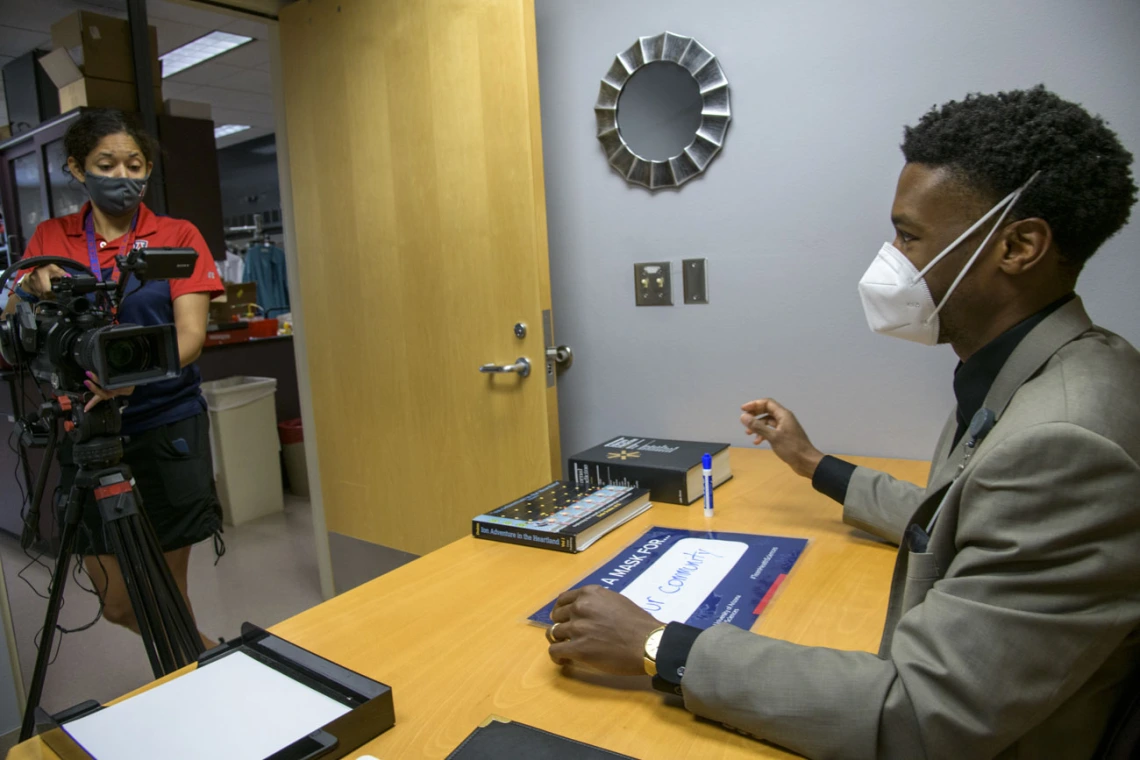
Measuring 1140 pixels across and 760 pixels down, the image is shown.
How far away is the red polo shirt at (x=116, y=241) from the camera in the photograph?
1.93 metres

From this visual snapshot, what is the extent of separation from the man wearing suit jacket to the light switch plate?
0.94m

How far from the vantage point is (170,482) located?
6.65 ft

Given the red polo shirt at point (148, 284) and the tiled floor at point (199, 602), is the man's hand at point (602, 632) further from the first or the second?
the tiled floor at point (199, 602)

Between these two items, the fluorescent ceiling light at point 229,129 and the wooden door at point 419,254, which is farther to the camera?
the fluorescent ceiling light at point 229,129

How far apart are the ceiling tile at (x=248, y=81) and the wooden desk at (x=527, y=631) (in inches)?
247

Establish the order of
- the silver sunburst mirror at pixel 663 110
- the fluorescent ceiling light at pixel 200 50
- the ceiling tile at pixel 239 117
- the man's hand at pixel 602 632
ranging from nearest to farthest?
1. the man's hand at pixel 602 632
2. the silver sunburst mirror at pixel 663 110
3. the fluorescent ceiling light at pixel 200 50
4. the ceiling tile at pixel 239 117

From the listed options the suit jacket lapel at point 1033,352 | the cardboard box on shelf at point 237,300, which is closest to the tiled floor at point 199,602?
the cardboard box on shelf at point 237,300

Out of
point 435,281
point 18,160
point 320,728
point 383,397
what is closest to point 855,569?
point 320,728

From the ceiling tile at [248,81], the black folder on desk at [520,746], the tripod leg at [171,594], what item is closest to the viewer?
the black folder on desk at [520,746]

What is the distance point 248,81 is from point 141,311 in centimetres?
557

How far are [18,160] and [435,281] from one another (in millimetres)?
2955

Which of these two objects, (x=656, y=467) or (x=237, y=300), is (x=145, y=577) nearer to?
(x=656, y=467)


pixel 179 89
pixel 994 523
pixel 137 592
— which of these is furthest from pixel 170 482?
pixel 179 89

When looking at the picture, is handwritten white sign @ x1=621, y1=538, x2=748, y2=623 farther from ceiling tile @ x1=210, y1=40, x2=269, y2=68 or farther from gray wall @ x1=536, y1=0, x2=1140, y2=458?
ceiling tile @ x1=210, y1=40, x2=269, y2=68
